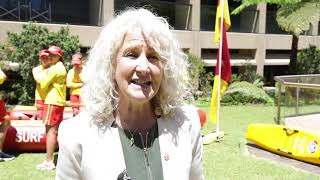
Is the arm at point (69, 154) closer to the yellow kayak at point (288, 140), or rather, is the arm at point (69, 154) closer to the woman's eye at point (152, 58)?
the woman's eye at point (152, 58)

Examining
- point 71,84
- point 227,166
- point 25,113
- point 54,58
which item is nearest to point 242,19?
point 25,113

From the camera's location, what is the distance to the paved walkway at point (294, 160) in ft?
23.7

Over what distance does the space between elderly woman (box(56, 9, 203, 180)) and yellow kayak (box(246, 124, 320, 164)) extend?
217 inches

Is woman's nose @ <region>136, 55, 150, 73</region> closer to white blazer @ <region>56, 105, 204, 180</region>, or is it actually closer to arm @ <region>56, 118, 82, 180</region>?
white blazer @ <region>56, 105, 204, 180</region>

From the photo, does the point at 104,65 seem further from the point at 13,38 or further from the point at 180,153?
the point at 13,38

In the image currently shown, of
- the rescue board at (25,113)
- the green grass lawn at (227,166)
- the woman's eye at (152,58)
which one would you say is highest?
the woman's eye at (152,58)

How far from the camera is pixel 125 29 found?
2.07 m

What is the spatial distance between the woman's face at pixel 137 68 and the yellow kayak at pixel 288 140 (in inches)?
225

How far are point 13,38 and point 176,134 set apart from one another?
12.7m

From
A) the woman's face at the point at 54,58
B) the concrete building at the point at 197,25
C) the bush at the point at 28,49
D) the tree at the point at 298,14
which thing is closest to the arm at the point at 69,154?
the woman's face at the point at 54,58

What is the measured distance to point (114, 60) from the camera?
2.11 m

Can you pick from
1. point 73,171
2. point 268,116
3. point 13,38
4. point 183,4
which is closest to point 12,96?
point 13,38

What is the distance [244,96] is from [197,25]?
21.7 ft

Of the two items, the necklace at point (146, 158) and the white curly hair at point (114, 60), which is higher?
the white curly hair at point (114, 60)
